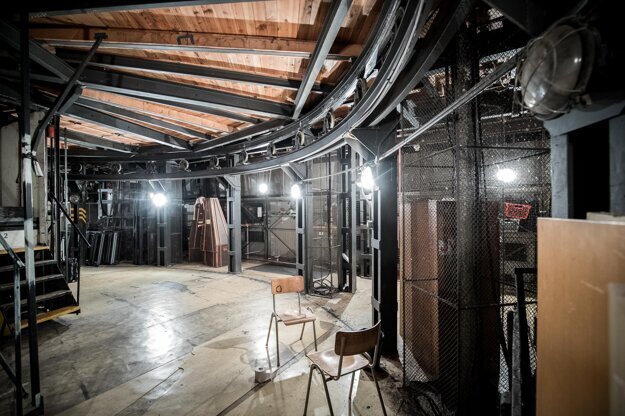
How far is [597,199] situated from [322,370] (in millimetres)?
2638

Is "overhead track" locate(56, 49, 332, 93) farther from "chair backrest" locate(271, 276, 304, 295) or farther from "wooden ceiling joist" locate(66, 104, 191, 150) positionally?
"chair backrest" locate(271, 276, 304, 295)

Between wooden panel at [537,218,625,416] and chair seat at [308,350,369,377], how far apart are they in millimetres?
1711

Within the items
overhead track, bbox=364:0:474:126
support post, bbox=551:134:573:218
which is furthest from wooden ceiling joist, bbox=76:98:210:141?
support post, bbox=551:134:573:218

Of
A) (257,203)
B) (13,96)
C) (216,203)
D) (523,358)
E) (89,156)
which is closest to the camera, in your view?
(523,358)

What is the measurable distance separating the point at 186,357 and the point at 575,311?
4812mm

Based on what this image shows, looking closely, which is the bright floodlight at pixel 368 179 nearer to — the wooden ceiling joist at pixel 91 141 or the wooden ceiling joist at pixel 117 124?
the wooden ceiling joist at pixel 117 124

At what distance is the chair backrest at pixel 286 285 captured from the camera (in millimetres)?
4785

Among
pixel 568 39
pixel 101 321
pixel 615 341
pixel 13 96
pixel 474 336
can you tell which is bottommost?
pixel 101 321

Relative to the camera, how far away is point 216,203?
12414 mm

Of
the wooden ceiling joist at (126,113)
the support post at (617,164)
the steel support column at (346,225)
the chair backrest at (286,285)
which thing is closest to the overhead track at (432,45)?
the support post at (617,164)

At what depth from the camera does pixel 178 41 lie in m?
3.63

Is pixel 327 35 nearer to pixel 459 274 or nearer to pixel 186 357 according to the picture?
pixel 459 274

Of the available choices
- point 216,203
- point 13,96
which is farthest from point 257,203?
point 13,96

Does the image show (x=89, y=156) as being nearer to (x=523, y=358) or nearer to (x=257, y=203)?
(x=257, y=203)
